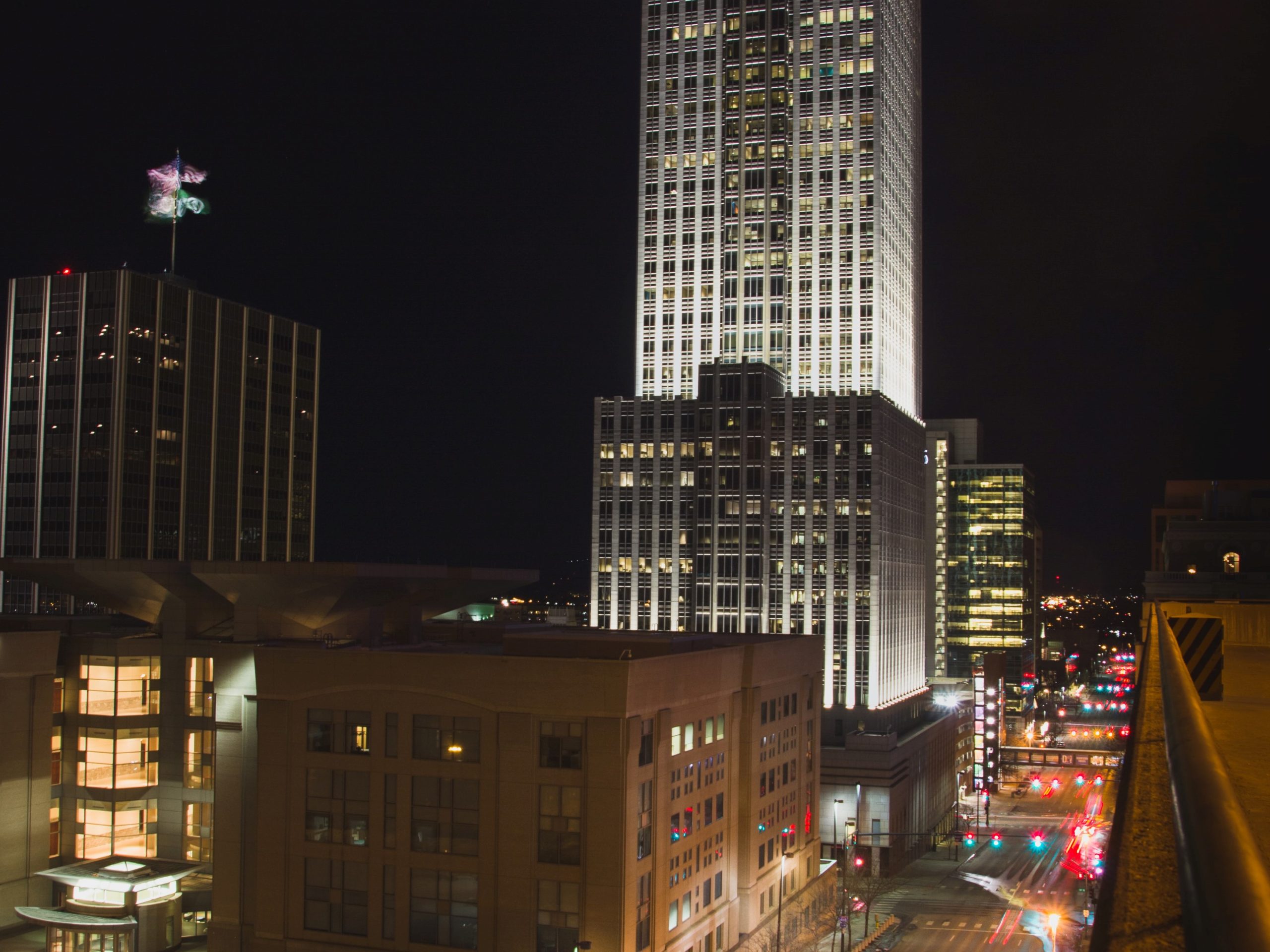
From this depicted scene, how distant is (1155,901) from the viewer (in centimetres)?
423

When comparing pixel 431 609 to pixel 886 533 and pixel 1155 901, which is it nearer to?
pixel 886 533

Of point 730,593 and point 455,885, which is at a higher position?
point 730,593

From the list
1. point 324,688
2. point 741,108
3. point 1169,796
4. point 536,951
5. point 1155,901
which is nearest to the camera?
point 1155,901

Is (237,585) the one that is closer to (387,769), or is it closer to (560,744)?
(387,769)

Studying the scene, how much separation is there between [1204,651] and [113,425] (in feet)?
564

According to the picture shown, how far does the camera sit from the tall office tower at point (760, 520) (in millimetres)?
145500

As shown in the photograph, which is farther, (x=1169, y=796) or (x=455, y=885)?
(x=455, y=885)

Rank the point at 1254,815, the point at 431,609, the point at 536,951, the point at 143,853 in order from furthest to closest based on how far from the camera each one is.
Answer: the point at 431,609
the point at 143,853
the point at 536,951
the point at 1254,815

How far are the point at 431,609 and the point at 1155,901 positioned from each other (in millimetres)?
92619

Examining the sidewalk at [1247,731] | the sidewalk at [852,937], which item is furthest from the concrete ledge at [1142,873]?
the sidewalk at [852,937]

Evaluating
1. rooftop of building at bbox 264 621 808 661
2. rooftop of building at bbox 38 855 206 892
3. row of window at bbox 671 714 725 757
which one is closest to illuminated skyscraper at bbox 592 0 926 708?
rooftop of building at bbox 264 621 808 661

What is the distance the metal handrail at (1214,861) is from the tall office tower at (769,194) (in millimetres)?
151110

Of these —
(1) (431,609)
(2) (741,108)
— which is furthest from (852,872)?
(2) (741,108)

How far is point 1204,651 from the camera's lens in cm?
1820
